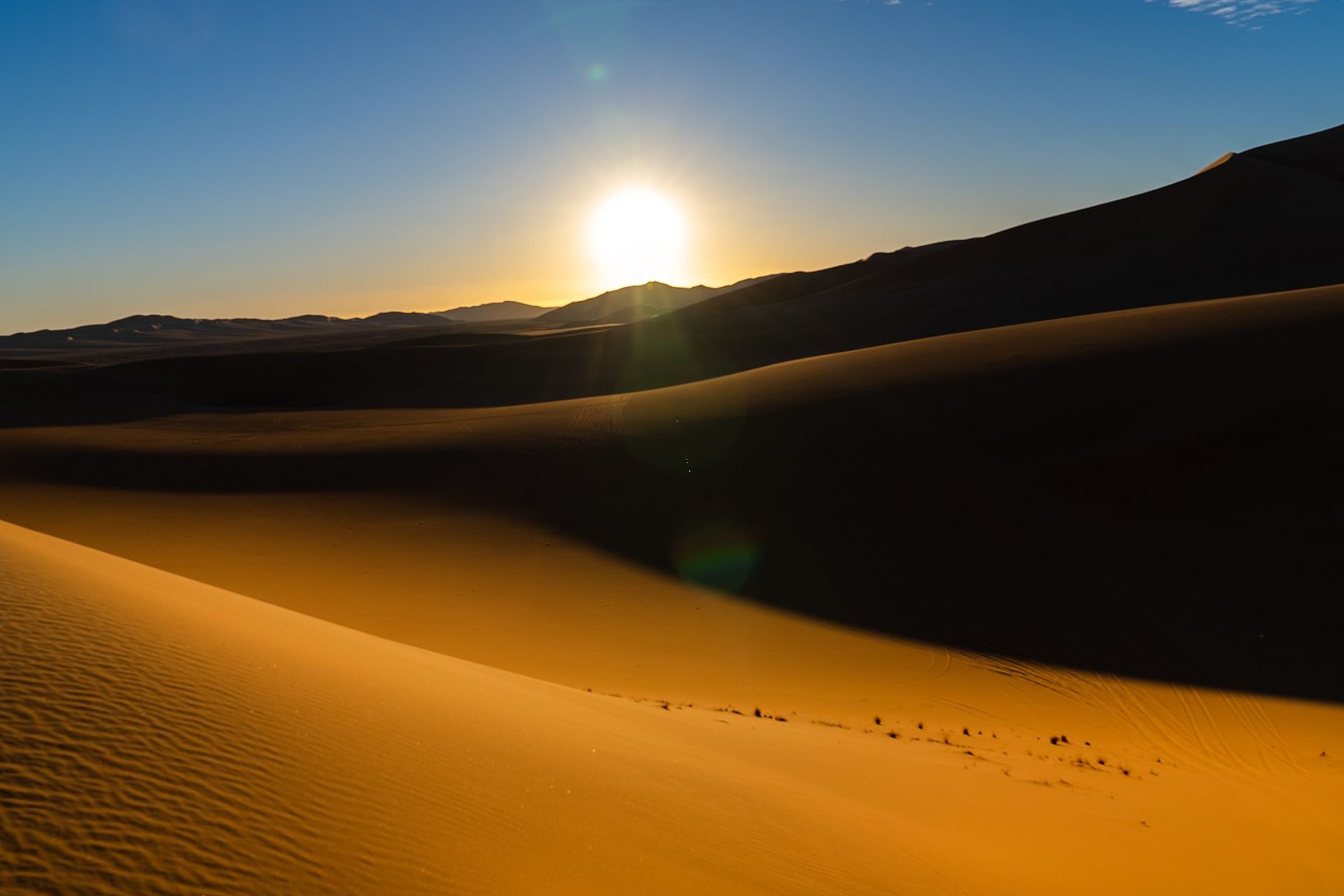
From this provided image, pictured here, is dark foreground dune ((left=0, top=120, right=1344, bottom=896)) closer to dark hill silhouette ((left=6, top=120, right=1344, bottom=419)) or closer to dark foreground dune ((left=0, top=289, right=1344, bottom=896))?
dark foreground dune ((left=0, top=289, right=1344, bottom=896))

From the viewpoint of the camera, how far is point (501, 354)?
156 ft

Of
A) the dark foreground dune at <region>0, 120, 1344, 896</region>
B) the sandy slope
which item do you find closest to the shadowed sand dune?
the dark foreground dune at <region>0, 120, 1344, 896</region>

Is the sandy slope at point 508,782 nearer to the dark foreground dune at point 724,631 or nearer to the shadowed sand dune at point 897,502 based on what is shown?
the dark foreground dune at point 724,631

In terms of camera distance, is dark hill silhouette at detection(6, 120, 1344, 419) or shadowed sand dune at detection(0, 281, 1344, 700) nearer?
shadowed sand dune at detection(0, 281, 1344, 700)

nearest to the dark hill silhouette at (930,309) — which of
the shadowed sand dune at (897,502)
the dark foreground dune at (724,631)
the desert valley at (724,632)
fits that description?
the desert valley at (724,632)

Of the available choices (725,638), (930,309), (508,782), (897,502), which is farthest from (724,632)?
(930,309)

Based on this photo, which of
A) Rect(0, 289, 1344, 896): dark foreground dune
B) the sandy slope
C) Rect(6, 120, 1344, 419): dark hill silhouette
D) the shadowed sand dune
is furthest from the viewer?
Rect(6, 120, 1344, 419): dark hill silhouette

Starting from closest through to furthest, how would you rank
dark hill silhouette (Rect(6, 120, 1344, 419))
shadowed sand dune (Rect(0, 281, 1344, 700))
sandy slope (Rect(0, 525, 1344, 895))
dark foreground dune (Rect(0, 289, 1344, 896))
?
sandy slope (Rect(0, 525, 1344, 895))
dark foreground dune (Rect(0, 289, 1344, 896))
shadowed sand dune (Rect(0, 281, 1344, 700))
dark hill silhouette (Rect(6, 120, 1344, 419))

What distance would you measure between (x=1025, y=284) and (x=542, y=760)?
4580cm

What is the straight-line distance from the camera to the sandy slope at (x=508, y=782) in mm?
3168

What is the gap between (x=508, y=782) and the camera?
4.43 m

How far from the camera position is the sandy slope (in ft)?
10.4

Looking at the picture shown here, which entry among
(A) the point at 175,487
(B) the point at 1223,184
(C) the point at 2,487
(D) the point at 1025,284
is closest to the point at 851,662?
(A) the point at 175,487

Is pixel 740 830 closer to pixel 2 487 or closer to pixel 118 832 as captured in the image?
pixel 118 832
